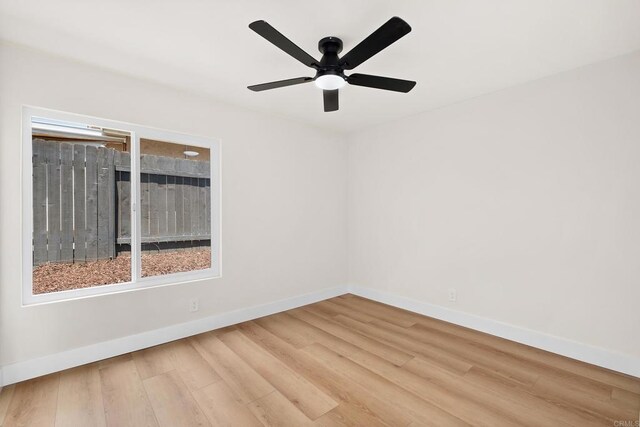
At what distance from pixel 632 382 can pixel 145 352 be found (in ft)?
12.8

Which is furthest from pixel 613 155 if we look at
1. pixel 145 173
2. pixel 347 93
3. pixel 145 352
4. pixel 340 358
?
pixel 145 352

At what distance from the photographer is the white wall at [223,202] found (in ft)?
6.94

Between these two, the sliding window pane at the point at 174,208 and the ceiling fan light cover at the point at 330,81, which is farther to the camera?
the sliding window pane at the point at 174,208

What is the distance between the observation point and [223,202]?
10.4 feet

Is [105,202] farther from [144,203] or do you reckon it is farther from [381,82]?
[381,82]

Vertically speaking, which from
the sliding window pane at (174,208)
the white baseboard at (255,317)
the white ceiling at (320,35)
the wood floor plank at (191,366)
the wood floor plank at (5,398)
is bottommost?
the wood floor plank at (191,366)

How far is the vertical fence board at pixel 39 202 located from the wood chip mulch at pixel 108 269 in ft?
0.41

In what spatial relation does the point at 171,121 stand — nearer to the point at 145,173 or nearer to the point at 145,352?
the point at 145,173

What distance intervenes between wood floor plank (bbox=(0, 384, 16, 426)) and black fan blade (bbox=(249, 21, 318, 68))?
2.75 meters

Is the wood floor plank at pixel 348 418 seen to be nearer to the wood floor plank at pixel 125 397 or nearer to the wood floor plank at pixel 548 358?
the wood floor plank at pixel 125 397

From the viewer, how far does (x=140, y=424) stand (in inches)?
67.1

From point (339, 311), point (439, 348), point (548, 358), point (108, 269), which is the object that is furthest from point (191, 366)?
point (548, 358)

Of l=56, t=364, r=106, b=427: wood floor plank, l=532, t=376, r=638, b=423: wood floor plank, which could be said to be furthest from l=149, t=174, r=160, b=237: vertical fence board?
l=532, t=376, r=638, b=423: wood floor plank

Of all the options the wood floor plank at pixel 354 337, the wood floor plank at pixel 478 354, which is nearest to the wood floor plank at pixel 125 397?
the wood floor plank at pixel 354 337
